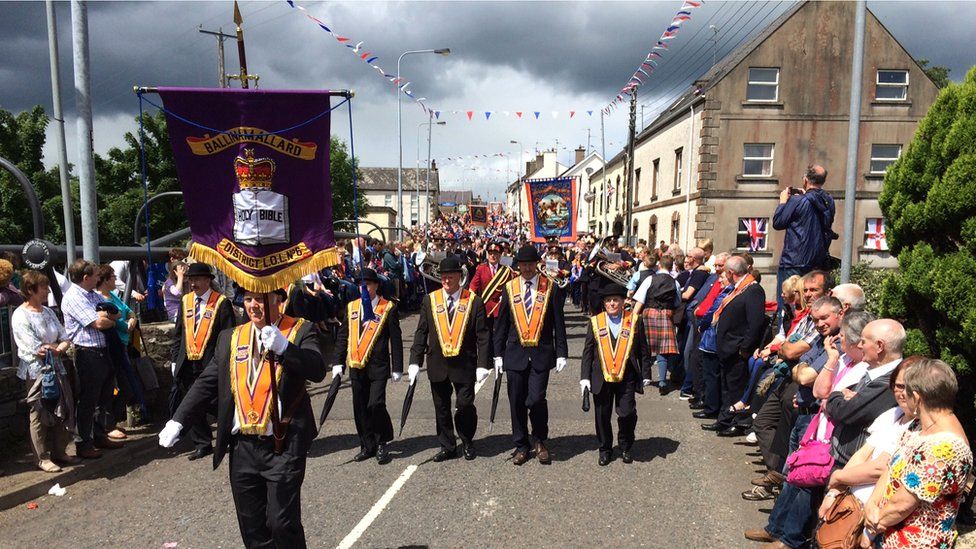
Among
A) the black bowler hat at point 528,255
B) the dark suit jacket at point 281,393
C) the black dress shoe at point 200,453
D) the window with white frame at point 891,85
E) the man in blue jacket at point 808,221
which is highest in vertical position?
the window with white frame at point 891,85

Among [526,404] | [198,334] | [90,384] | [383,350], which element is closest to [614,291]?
[526,404]

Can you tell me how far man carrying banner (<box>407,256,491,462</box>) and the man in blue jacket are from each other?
3288mm

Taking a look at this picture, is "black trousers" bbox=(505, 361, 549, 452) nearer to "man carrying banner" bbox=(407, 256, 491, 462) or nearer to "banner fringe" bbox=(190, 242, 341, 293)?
"man carrying banner" bbox=(407, 256, 491, 462)

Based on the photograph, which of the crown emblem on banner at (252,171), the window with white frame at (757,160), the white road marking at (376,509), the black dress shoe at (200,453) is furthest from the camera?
the window with white frame at (757,160)

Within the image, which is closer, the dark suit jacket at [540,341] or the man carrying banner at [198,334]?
the dark suit jacket at [540,341]

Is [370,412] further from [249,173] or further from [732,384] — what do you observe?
[732,384]

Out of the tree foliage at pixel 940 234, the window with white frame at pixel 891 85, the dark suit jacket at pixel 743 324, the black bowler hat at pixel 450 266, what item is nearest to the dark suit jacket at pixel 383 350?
the black bowler hat at pixel 450 266

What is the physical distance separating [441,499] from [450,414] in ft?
3.63

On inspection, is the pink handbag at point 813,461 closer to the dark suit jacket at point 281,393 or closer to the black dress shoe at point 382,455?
the dark suit jacket at point 281,393

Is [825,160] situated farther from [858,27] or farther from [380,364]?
[380,364]

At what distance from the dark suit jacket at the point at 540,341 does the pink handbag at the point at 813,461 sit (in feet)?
8.18

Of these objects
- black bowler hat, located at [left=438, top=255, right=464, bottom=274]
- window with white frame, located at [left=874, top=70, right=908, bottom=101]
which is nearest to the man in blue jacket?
black bowler hat, located at [left=438, top=255, right=464, bottom=274]

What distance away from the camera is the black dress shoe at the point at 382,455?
599 cm

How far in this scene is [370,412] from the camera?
6.09 m
